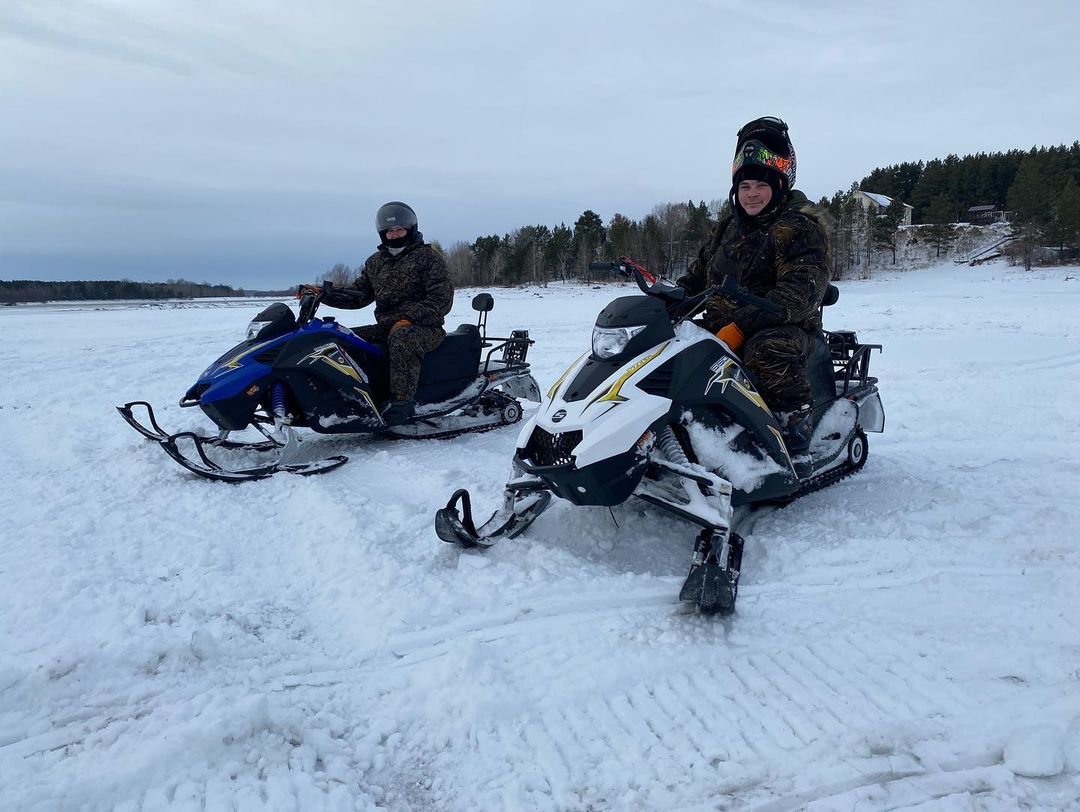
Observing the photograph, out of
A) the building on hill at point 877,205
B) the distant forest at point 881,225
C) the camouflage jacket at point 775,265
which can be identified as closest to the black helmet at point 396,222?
the camouflage jacket at point 775,265

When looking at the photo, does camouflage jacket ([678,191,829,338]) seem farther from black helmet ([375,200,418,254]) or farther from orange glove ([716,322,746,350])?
black helmet ([375,200,418,254])

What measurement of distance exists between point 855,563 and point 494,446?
122 inches

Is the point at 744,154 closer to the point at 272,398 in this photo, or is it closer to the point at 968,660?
the point at 968,660

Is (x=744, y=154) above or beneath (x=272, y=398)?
above

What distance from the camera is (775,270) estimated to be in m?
3.82

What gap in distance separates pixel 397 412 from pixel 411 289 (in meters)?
1.10

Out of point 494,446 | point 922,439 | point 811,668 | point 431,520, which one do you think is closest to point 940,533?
point 811,668

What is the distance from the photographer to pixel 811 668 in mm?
2354

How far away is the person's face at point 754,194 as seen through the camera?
12.4ft

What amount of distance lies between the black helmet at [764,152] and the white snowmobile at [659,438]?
2.91 ft

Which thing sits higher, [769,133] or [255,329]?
[769,133]

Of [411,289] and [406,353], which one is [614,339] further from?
[411,289]

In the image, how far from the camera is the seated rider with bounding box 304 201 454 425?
5.61 metres

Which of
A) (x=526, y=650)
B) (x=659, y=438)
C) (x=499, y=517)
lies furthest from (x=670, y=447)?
(x=526, y=650)
